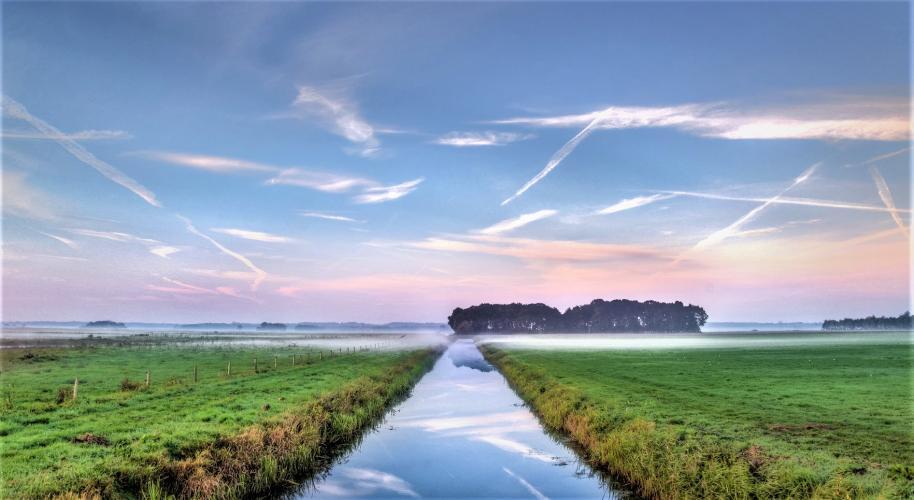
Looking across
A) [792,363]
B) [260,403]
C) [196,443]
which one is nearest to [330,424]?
[260,403]

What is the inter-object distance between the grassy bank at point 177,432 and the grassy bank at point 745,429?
14674 mm

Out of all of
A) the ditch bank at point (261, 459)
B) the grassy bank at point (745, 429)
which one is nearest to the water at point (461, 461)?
the ditch bank at point (261, 459)

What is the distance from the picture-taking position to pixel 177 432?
23.8 m

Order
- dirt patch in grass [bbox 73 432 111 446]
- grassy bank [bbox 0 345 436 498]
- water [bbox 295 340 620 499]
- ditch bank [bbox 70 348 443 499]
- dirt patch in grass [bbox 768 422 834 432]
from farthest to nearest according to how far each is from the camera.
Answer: dirt patch in grass [bbox 768 422 834 432] → water [bbox 295 340 620 499] → dirt patch in grass [bbox 73 432 111 446] → ditch bank [bbox 70 348 443 499] → grassy bank [bbox 0 345 436 498]

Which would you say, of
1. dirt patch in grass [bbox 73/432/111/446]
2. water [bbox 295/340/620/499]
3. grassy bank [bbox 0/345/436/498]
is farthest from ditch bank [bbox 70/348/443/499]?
dirt patch in grass [bbox 73/432/111/446]

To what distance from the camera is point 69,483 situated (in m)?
17.1

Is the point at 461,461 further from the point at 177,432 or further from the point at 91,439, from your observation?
the point at 91,439

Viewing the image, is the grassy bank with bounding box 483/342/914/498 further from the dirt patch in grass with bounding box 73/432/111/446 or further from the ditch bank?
the dirt patch in grass with bounding box 73/432/111/446

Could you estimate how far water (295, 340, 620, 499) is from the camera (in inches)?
917

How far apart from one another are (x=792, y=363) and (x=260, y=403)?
190 ft

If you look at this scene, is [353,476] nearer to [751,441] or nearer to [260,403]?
[260,403]

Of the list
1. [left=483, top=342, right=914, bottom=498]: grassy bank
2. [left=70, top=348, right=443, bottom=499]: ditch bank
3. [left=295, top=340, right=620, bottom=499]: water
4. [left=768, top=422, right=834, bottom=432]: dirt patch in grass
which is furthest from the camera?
[left=768, top=422, right=834, bottom=432]: dirt patch in grass

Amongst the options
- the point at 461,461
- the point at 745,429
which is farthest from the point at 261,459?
the point at 745,429

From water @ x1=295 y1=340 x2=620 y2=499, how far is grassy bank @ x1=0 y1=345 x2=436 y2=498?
6.69 ft
